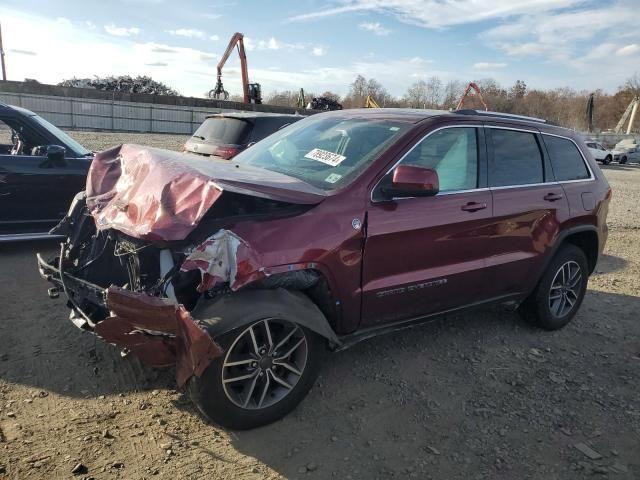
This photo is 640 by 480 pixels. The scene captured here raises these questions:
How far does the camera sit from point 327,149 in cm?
391

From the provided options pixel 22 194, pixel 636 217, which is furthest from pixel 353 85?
pixel 22 194

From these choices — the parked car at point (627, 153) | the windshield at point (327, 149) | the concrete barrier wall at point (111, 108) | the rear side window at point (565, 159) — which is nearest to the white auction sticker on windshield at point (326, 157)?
the windshield at point (327, 149)

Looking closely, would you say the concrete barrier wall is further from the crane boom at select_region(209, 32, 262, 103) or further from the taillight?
the taillight

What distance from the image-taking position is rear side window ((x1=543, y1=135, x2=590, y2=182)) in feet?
15.5

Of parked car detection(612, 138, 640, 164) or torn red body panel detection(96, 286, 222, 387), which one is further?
parked car detection(612, 138, 640, 164)

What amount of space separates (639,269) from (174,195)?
6.57 meters

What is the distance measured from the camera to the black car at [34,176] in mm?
5750

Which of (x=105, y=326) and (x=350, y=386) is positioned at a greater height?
(x=105, y=326)

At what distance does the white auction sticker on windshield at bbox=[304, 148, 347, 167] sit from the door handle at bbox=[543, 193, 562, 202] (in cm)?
195

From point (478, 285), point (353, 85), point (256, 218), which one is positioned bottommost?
point (478, 285)

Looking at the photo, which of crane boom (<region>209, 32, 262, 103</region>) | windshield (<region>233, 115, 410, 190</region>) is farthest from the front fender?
crane boom (<region>209, 32, 262, 103</region>)

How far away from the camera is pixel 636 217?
36.8ft

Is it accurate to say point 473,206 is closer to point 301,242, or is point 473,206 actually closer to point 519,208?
point 519,208

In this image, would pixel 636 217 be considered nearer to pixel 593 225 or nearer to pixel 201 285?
pixel 593 225
